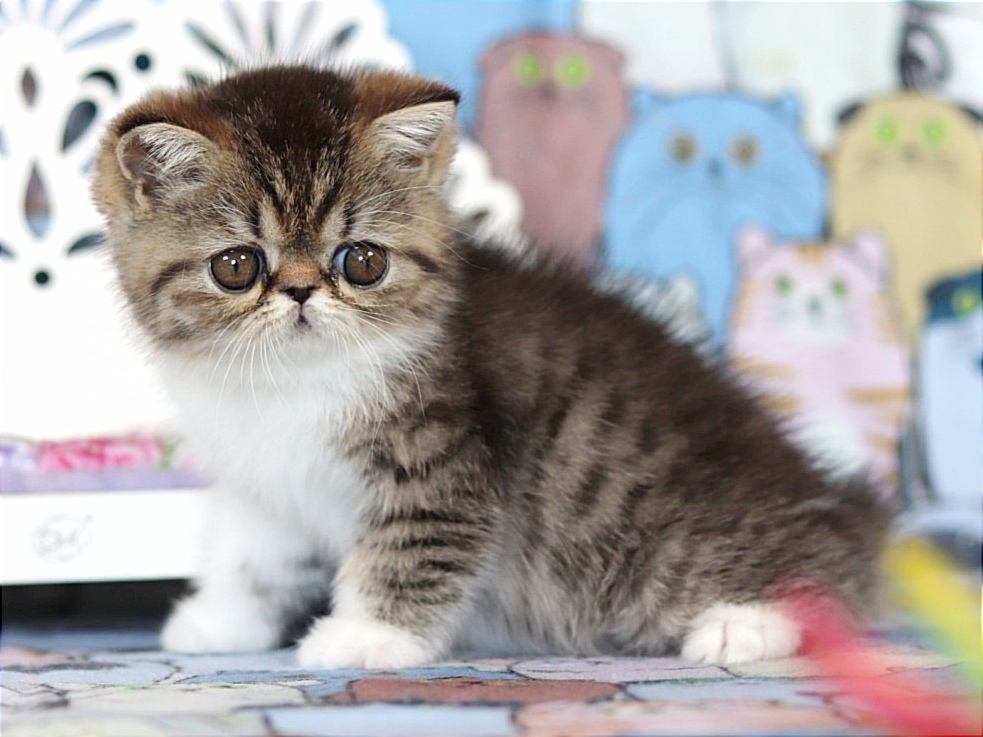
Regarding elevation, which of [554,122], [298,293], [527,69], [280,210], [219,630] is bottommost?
[219,630]

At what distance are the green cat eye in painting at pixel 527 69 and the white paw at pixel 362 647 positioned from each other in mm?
1494

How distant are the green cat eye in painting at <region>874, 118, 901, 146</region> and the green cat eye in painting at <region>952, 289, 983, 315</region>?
15.4 inches

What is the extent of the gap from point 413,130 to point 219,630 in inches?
32.5

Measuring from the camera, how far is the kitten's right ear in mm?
1378

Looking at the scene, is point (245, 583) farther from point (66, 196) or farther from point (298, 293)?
point (66, 196)

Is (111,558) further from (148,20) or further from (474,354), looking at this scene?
(148,20)

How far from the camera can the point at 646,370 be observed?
1656 mm

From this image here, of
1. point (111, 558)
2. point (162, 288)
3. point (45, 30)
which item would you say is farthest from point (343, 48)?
point (111, 558)

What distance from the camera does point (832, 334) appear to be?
251 cm

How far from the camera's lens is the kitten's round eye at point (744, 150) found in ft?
8.38

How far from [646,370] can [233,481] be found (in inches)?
25.7

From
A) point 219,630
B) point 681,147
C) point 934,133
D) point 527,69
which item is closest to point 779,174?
point 681,147

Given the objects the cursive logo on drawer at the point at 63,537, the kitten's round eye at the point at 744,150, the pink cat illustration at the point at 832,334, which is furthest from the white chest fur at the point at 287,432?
the kitten's round eye at the point at 744,150

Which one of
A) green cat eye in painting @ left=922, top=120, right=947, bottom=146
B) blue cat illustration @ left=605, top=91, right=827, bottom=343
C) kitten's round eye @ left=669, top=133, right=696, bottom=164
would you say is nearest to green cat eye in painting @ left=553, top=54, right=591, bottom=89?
blue cat illustration @ left=605, top=91, right=827, bottom=343
